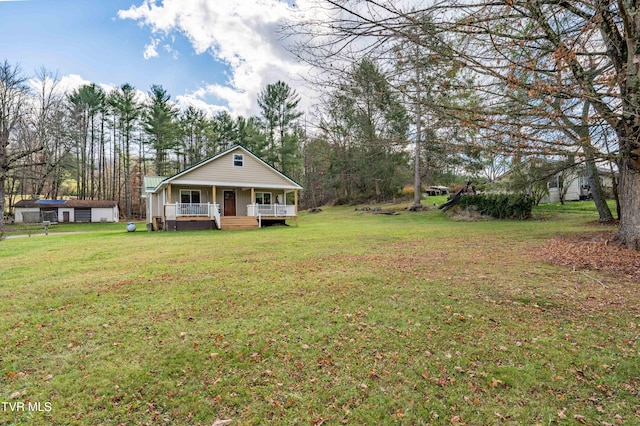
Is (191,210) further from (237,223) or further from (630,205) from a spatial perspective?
(630,205)

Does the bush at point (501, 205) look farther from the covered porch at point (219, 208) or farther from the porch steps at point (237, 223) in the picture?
the porch steps at point (237, 223)

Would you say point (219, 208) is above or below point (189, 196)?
below

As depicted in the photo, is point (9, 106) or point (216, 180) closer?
point (216, 180)

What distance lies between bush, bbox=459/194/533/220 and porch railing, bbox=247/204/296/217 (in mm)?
11399

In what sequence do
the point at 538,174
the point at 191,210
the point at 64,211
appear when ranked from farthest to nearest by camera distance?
the point at 64,211, the point at 191,210, the point at 538,174

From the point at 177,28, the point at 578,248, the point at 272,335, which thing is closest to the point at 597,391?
the point at 272,335

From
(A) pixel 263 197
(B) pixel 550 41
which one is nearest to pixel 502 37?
(B) pixel 550 41

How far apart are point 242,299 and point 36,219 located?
121 ft

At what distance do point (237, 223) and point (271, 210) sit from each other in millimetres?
A: 2577

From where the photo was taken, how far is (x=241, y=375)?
282 cm

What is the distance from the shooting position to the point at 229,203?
68.1 ft

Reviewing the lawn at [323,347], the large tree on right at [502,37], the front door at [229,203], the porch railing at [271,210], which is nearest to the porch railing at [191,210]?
the porch railing at [271,210]

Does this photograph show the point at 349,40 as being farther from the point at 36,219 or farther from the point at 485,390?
the point at 36,219

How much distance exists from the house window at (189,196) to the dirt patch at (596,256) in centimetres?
1891
